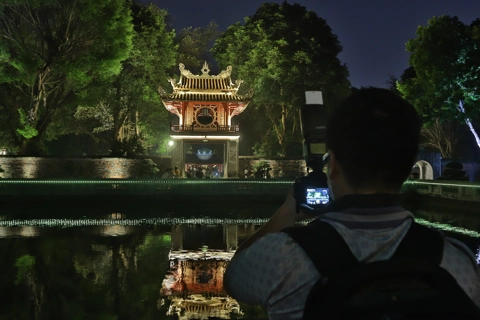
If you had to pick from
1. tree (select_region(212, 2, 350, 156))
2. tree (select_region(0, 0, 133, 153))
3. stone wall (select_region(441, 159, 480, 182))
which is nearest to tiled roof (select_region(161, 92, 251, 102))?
tree (select_region(212, 2, 350, 156))

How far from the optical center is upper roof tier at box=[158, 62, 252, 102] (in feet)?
102

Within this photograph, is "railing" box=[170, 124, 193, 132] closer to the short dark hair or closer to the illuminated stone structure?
the illuminated stone structure

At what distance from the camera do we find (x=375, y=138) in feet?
5.05

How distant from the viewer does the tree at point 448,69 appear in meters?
25.0

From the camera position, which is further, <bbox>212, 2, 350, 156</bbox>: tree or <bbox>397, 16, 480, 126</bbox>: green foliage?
<bbox>212, 2, 350, 156</bbox>: tree

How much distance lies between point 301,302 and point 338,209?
285 millimetres

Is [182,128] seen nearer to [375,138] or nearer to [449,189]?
[449,189]

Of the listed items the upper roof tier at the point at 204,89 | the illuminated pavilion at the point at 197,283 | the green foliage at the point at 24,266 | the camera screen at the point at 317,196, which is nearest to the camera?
the camera screen at the point at 317,196

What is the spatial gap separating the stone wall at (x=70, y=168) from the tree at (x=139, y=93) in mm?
1155

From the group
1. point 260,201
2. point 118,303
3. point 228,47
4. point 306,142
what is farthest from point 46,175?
point 306,142

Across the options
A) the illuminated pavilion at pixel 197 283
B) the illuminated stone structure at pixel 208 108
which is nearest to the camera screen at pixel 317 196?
the illuminated pavilion at pixel 197 283

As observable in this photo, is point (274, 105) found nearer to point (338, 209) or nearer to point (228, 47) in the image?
point (228, 47)

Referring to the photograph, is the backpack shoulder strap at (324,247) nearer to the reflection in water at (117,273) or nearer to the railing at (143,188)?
the reflection in water at (117,273)

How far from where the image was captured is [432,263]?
140cm
